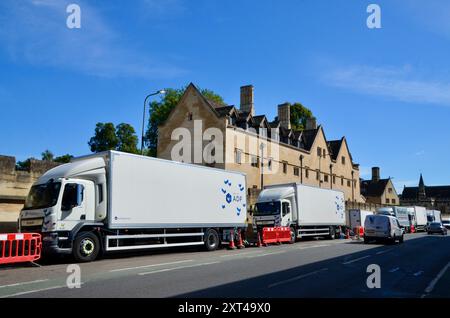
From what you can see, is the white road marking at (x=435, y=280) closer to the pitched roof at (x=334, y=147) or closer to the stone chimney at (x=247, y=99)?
the stone chimney at (x=247, y=99)

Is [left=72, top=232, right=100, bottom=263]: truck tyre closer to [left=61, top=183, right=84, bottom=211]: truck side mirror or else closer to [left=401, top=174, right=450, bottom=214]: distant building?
[left=61, top=183, right=84, bottom=211]: truck side mirror

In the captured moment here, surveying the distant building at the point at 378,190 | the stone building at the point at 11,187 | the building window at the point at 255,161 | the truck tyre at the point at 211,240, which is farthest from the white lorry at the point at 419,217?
the stone building at the point at 11,187

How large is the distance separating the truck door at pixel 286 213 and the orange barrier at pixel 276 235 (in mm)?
518

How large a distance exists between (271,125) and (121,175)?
36.2 m

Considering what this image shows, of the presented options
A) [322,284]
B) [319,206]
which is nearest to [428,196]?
[319,206]

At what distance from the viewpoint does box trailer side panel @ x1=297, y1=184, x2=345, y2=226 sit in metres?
29.8

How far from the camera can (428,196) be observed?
463ft

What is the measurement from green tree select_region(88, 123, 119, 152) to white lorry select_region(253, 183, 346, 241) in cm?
4129

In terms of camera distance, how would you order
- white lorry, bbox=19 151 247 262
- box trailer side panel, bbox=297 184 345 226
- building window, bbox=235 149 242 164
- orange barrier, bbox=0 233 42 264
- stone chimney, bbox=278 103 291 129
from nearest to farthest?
orange barrier, bbox=0 233 42 264 < white lorry, bbox=19 151 247 262 < box trailer side panel, bbox=297 184 345 226 < building window, bbox=235 149 242 164 < stone chimney, bbox=278 103 291 129

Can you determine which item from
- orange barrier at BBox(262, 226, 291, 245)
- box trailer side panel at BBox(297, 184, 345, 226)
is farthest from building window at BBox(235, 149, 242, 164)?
orange barrier at BBox(262, 226, 291, 245)
